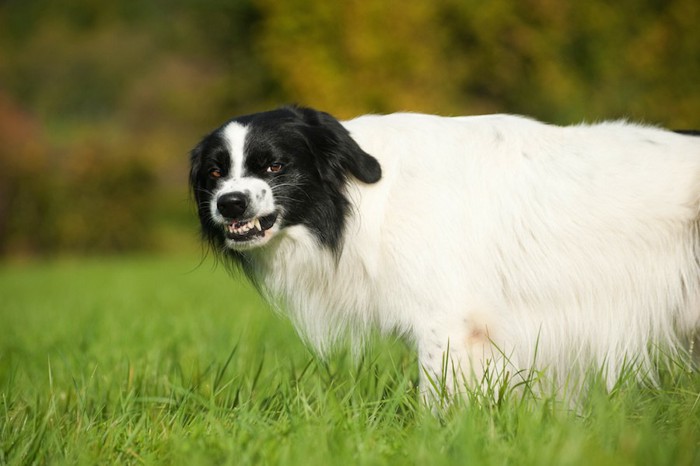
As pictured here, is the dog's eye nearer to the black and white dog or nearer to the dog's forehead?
the black and white dog

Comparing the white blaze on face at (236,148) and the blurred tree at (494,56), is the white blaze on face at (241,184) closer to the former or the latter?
the white blaze on face at (236,148)

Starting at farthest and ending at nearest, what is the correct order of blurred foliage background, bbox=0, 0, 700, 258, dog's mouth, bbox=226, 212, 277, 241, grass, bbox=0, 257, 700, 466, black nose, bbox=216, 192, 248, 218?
Answer: 1. blurred foliage background, bbox=0, 0, 700, 258
2. dog's mouth, bbox=226, 212, 277, 241
3. black nose, bbox=216, 192, 248, 218
4. grass, bbox=0, 257, 700, 466

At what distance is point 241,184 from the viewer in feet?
10.6

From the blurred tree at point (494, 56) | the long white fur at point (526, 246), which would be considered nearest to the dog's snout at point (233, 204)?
the long white fur at point (526, 246)

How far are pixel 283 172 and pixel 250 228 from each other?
0.99 ft

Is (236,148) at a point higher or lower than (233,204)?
higher

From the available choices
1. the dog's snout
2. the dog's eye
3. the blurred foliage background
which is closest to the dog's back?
the dog's eye

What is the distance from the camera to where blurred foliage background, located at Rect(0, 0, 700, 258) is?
623 inches

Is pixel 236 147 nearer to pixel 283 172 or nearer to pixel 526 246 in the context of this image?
pixel 283 172

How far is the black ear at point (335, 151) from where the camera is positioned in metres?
3.19

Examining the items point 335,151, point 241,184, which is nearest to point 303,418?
point 241,184

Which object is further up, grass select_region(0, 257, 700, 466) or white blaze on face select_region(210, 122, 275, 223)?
white blaze on face select_region(210, 122, 275, 223)

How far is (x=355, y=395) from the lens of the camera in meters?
3.15

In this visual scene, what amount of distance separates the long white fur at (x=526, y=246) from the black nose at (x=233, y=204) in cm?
33
